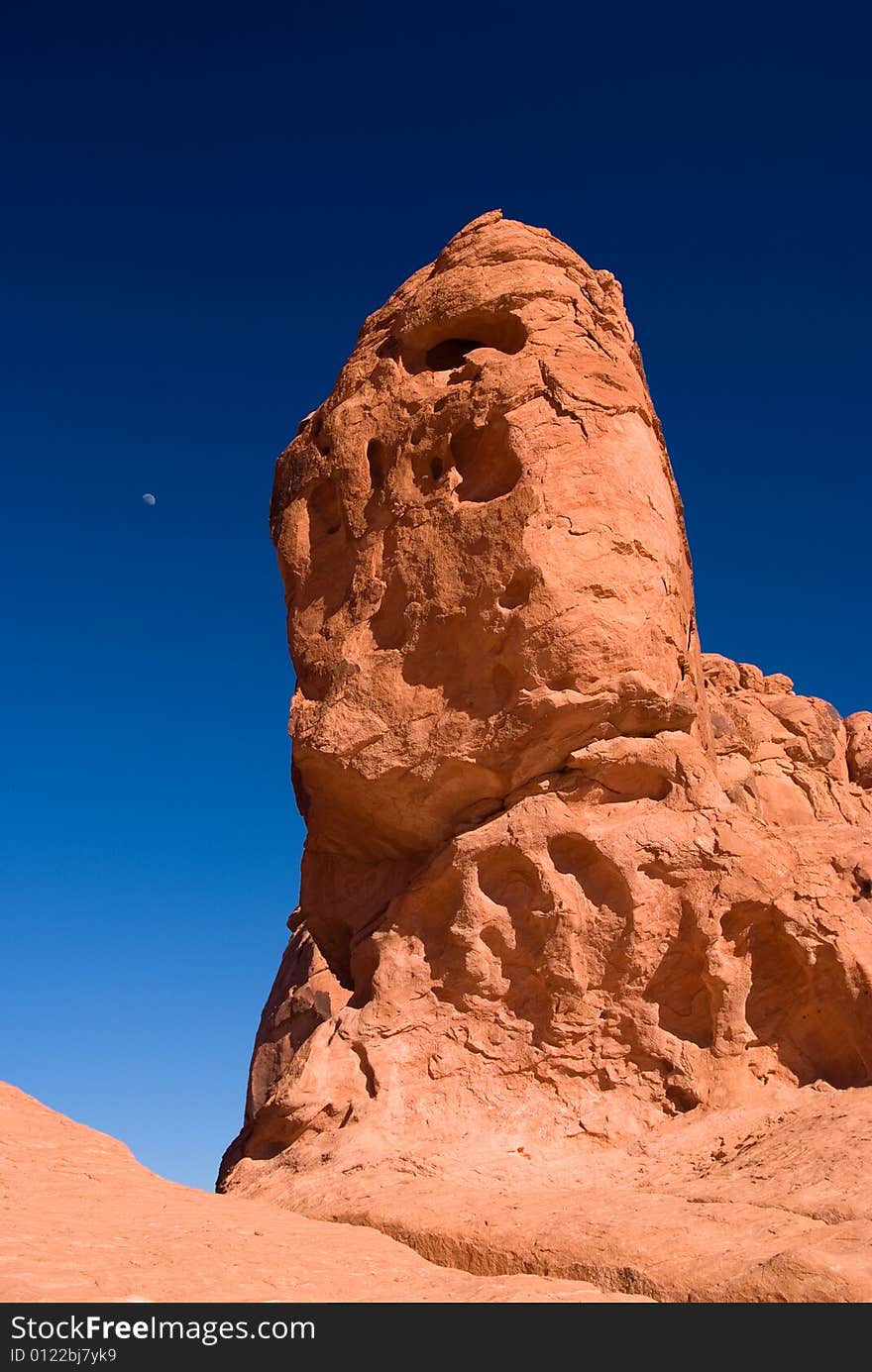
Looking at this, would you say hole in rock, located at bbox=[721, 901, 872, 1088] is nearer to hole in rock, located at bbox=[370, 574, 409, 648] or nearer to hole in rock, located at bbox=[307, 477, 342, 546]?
hole in rock, located at bbox=[370, 574, 409, 648]

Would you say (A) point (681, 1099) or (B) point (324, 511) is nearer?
(A) point (681, 1099)

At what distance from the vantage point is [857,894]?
1191 centimetres

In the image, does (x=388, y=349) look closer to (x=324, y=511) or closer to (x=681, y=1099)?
(x=324, y=511)

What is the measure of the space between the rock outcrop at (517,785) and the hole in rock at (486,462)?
3cm

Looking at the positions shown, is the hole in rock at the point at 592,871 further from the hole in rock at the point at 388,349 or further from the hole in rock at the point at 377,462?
the hole in rock at the point at 388,349

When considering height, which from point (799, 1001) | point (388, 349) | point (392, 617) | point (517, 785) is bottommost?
point (799, 1001)

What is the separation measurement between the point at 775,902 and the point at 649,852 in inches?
42.0

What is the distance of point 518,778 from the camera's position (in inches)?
409

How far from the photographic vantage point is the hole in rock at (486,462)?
1107 cm

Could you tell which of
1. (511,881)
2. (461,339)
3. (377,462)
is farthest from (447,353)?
(511,881)

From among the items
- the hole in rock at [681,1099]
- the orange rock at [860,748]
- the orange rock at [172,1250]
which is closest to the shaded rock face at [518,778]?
the hole in rock at [681,1099]

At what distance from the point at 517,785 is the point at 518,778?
75mm
